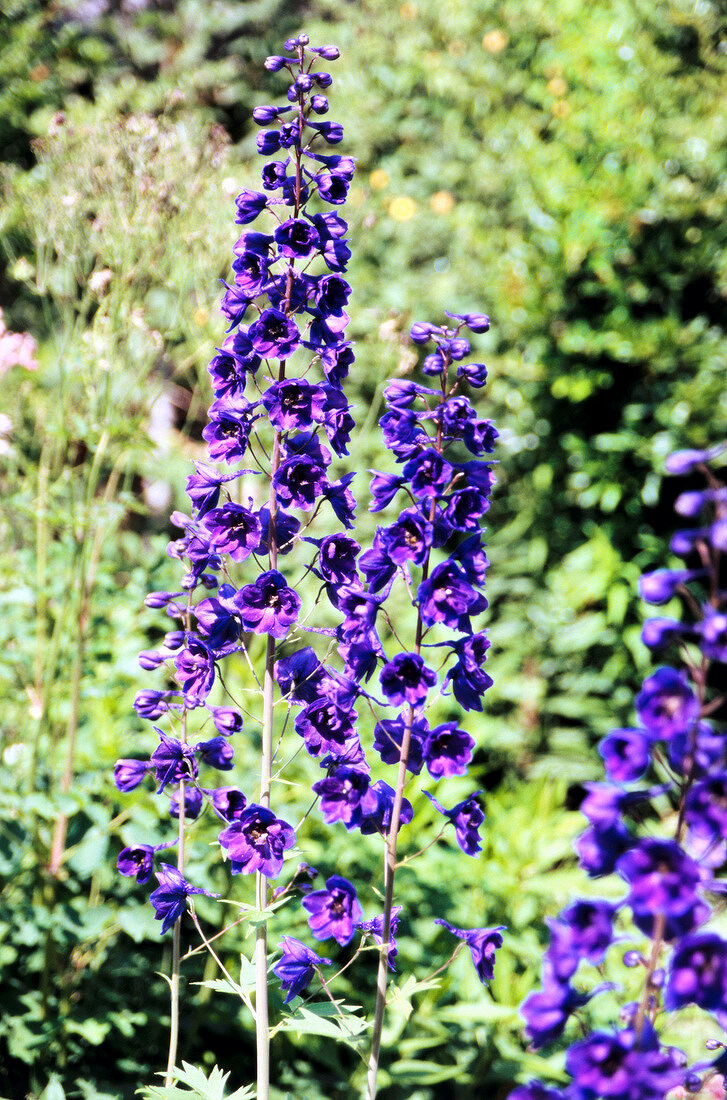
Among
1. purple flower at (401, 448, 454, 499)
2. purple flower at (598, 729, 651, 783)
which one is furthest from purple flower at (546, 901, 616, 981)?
purple flower at (401, 448, 454, 499)

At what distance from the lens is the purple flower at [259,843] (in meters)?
1.58

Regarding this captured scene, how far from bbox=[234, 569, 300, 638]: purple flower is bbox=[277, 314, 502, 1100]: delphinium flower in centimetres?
8

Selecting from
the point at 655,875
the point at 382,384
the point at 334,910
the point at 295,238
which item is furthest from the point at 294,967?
the point at 382,384

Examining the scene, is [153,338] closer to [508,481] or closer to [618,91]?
[508,481]

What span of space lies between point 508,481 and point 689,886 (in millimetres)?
3491

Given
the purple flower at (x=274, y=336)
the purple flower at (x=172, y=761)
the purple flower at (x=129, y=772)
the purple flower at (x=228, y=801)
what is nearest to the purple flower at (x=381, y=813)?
the purple flower at (x=228, y=801)

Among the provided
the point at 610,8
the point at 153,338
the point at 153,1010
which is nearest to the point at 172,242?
the point at 153,338

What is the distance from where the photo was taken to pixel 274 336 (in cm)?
162

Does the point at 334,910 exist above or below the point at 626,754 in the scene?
below

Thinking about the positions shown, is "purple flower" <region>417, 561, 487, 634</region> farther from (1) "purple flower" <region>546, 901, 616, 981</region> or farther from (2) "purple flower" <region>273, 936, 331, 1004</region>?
(2) "purple flower" <region>273, 936, 331, 1004</region>

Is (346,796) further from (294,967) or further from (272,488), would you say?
(272,488)

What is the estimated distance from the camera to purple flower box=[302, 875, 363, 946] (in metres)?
1.50

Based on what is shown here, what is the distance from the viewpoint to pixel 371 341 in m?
4.32

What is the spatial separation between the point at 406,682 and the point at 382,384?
7.87ft
